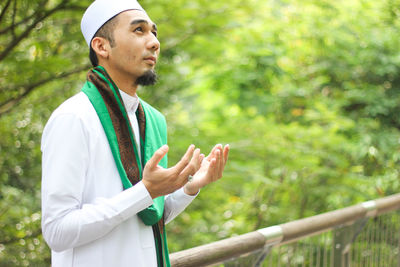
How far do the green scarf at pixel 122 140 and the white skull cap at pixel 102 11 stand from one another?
0.18 m

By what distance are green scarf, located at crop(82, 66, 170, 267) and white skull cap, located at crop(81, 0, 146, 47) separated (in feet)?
0.57

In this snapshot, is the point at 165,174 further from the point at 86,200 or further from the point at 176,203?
the point at 176,203

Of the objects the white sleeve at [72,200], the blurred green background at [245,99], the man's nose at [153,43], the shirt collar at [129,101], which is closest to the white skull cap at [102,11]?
the man's nose at [153,43]

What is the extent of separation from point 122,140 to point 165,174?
0.20m

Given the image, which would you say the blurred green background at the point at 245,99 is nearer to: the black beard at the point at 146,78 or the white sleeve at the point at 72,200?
the black beard at the point at 146,78

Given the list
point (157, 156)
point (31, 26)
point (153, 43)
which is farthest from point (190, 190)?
point (31, 26)

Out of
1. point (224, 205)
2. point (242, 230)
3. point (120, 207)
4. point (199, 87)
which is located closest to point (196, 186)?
point (120, 207)

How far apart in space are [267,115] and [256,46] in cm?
122

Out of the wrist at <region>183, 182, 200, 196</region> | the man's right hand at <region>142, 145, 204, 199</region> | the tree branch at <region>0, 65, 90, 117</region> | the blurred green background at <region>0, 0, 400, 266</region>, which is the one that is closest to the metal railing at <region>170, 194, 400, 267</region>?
the wrist at <region>183, 182, 200, 196</region>

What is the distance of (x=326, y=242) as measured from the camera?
10.8 ft

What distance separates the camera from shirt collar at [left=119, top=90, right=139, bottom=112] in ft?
5.17

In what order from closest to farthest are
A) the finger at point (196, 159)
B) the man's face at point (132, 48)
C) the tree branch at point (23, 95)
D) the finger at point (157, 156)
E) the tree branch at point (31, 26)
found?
the finger at point (157, 156) → the finger at point (196, 159) → the man's face at point (132, 48) → the tree branch at point (31, 26) → the tree branch at point (23, 95)

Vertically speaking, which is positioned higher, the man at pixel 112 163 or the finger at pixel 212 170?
the man at pixel 112 163

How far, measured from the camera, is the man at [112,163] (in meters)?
1.31
